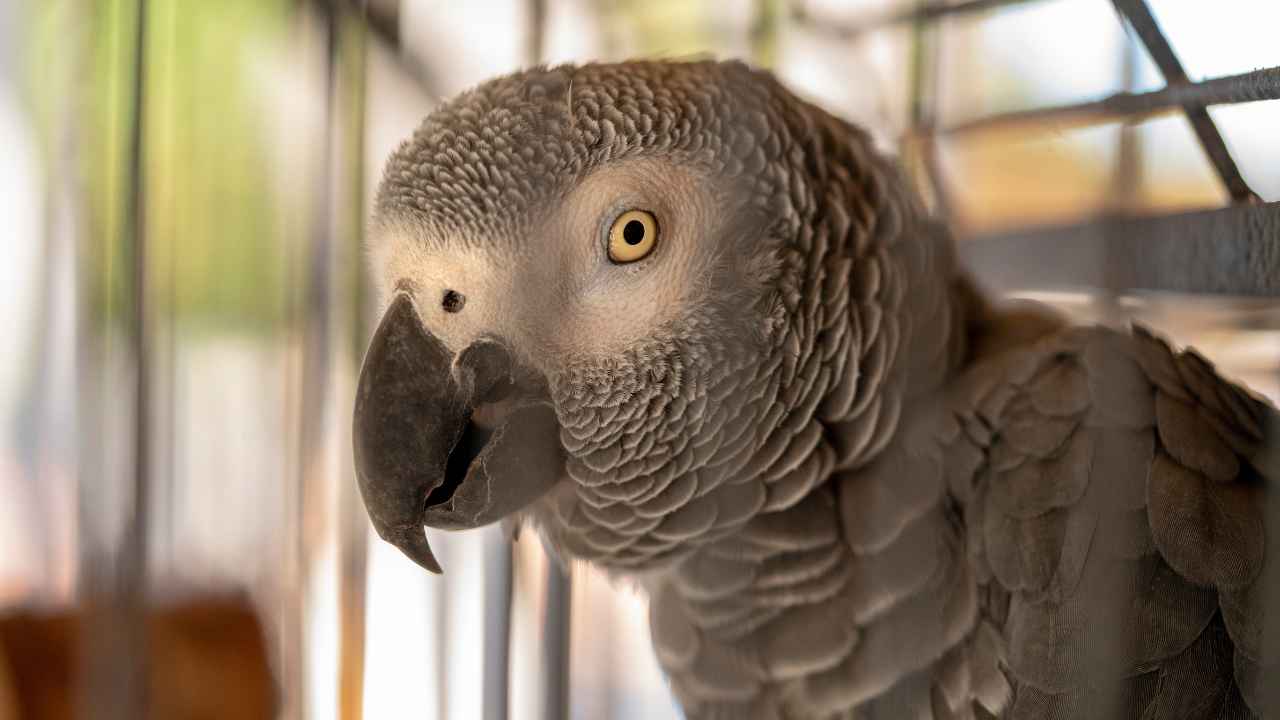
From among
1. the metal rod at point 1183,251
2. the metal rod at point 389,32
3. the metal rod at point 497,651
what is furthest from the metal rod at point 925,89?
the metal rod at point 497,651

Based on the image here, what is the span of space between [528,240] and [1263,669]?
2.01ft

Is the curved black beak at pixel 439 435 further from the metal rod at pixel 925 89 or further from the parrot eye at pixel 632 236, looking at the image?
the metal rod at pixel 925 89

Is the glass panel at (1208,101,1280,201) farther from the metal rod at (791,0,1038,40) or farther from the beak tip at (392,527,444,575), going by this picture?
the beak tip at (392,527,444,575)

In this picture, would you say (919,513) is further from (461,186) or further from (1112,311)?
(461,186)

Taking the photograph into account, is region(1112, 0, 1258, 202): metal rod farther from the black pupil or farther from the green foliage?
the green foliage

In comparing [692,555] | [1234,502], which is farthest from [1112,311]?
[692,555]

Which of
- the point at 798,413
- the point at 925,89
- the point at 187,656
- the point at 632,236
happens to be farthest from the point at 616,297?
the point at 187,656

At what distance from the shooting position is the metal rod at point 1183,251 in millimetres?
586

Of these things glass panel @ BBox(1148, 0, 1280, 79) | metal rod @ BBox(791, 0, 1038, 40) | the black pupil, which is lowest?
the black pupil

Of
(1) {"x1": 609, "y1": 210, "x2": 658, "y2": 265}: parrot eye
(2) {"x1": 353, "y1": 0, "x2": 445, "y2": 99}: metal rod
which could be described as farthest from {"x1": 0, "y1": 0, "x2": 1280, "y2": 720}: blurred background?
(1) {"x1": 609, "y1": 210, "x2": 658, "y2": 265}: parrot eye

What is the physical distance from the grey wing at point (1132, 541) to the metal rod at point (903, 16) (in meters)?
0.27

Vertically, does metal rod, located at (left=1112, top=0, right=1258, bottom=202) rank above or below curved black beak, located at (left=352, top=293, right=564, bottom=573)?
above

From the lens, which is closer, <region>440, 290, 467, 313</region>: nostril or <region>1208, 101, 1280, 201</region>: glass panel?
<region>1208, 101, 1280, 201</region>: glass panel

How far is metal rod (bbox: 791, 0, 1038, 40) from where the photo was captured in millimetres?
594
